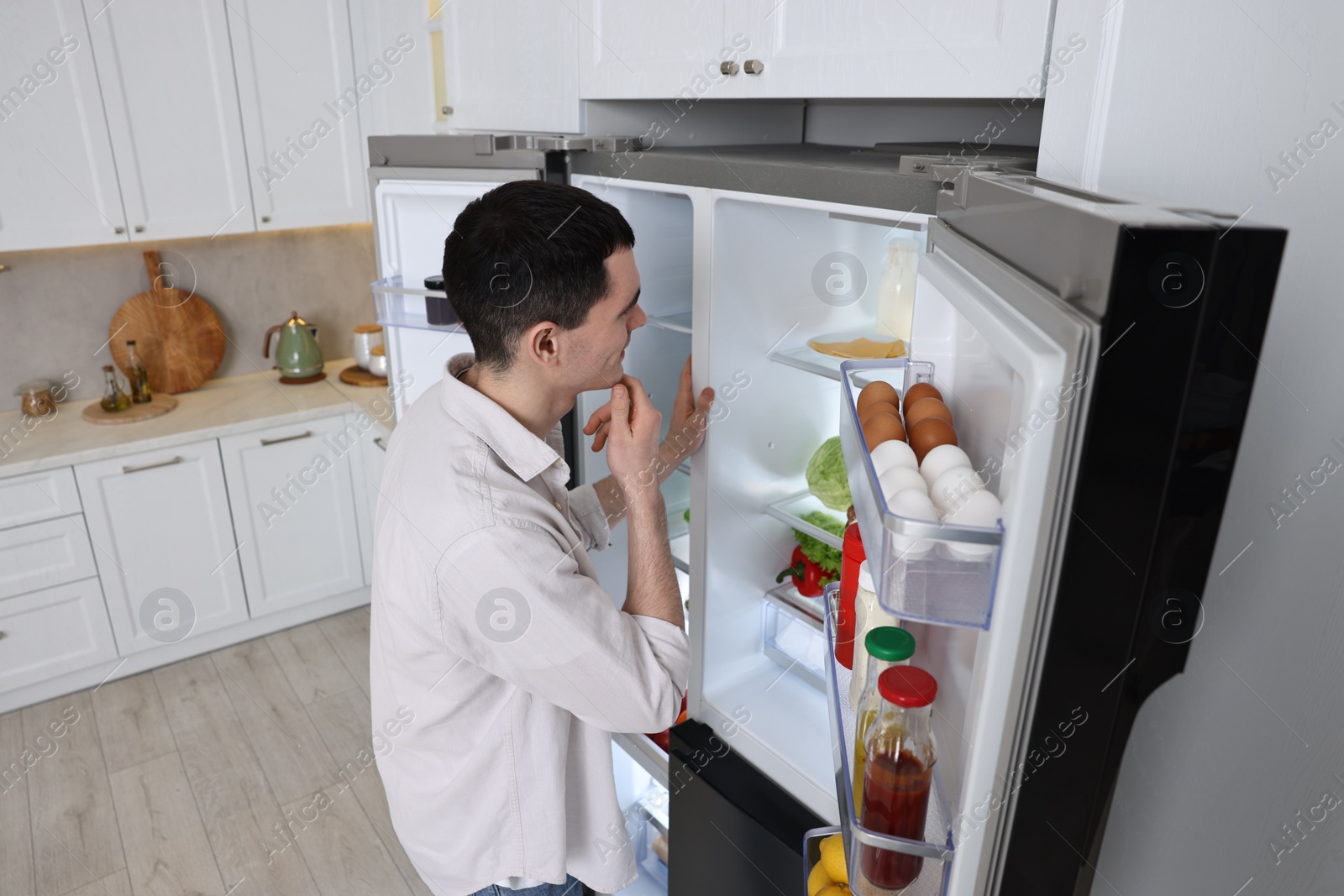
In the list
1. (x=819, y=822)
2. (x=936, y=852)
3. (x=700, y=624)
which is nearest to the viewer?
(x=936, y=852)

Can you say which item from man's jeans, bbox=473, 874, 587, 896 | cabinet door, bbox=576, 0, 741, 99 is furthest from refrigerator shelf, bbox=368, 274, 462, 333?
man's jeans, bbox=473, 874, 587, 896

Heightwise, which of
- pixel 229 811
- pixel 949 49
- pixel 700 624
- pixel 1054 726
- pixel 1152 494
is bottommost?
pixel 229 811

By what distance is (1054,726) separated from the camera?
0.48 m

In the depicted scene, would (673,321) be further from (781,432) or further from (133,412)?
(133,412)

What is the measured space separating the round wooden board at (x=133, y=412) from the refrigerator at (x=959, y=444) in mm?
1531

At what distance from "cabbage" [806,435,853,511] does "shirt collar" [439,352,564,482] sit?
50cm

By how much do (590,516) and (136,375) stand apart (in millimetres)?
2094

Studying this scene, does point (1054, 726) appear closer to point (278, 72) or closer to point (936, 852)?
point (936, 852)

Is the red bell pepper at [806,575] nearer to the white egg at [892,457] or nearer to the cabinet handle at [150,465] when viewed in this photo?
the white egg at [892,457]

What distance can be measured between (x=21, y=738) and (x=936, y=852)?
2.90 m

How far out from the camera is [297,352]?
311cm

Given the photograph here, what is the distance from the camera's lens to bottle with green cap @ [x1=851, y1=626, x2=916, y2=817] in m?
0.68

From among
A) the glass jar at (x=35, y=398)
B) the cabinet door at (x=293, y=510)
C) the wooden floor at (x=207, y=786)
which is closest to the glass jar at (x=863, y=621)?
the wooden floor at (x=207, y=786)

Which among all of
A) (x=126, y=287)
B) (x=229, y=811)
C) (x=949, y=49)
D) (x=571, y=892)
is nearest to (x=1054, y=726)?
(x=949, y=49)
